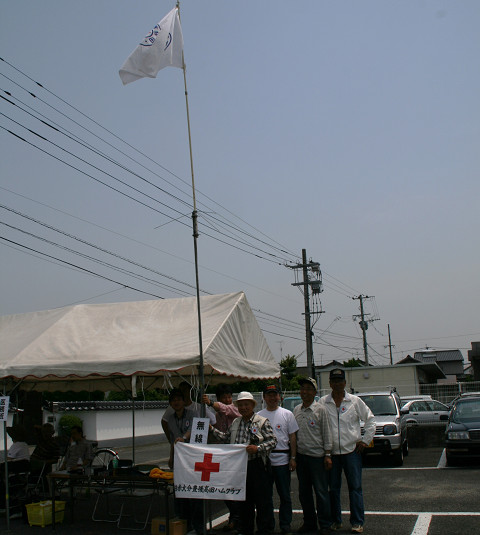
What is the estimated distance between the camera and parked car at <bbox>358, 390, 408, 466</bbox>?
1406 cm

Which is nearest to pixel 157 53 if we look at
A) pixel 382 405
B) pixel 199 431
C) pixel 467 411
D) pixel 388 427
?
pixel 199 431

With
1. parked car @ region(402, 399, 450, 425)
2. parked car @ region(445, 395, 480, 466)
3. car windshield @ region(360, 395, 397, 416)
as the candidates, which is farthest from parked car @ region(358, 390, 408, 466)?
parked car @ region(402, 399, 450, 425)

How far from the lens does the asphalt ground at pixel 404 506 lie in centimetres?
761

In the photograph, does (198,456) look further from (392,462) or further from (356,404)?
(392,462)

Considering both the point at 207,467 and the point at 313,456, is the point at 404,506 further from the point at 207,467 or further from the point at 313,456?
the point at 207,467

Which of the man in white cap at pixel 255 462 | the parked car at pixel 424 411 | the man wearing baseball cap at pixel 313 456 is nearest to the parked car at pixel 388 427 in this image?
the parked car at pixel 424 411

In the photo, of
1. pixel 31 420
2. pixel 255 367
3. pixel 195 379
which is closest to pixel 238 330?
pixel 255 367

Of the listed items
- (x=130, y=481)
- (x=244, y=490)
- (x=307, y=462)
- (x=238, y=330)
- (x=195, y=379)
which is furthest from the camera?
(x=238, y=330)

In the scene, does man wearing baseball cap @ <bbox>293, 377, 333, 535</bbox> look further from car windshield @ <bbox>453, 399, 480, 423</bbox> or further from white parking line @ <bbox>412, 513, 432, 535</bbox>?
car windshield @ <bbox>453, 399, 480, 423</bbox>

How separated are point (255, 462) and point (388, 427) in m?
8.19

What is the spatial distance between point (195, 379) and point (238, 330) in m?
1.39

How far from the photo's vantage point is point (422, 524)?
7.65 metres

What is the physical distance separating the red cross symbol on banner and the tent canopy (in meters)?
1.36

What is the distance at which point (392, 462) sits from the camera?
1465cm
